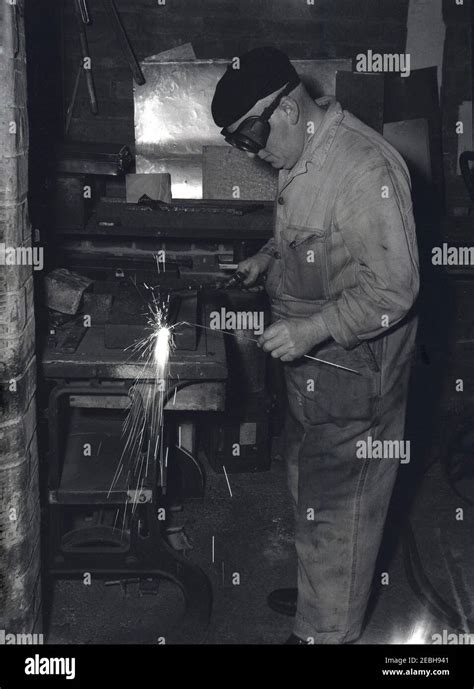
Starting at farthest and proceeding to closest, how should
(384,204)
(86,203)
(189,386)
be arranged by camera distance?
(86,203) < (189,386) < (384,204)

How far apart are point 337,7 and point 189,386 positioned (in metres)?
3.01

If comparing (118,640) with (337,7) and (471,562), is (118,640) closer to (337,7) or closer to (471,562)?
(471,562)

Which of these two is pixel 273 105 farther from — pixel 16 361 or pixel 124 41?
pixel 124 41

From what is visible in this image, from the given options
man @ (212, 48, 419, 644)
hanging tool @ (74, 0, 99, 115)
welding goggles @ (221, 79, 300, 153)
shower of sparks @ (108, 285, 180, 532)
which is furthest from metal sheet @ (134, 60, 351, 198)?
welding goggles @ (221, 79, 300, 153)

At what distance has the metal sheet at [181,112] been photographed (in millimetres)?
5145

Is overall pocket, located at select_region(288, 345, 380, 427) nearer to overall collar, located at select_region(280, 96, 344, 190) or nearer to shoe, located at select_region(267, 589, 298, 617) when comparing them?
overall collar, located at select_region(280, 96, 344, 190)

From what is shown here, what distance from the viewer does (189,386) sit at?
3373 millimetres

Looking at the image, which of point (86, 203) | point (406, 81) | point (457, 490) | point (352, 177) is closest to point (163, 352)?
point (352, 177)

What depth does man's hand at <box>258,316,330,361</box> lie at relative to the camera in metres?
2.74

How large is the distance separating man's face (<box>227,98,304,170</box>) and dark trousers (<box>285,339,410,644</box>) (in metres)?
0.67

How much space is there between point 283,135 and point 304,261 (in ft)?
1.41

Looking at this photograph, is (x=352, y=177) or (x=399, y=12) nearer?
(x=352, y=177)

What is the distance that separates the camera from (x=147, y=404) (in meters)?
3.30

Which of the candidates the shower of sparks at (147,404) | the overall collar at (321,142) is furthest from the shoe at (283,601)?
the overall collar at (321,142)
